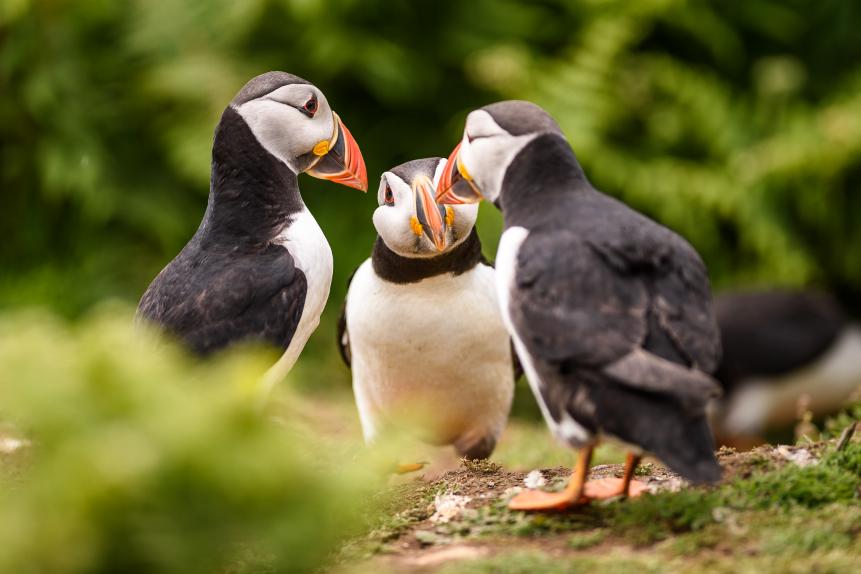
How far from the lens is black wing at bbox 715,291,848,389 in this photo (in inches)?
334

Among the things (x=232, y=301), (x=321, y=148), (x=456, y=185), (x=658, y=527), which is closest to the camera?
(x=658, y=527)

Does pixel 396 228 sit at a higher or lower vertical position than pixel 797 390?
higher

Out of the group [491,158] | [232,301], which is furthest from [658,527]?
[232,301]

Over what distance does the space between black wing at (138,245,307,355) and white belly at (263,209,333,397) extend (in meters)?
0.04

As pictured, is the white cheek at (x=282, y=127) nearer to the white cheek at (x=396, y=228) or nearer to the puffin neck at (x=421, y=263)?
the white cheek at (x=396, y=228)

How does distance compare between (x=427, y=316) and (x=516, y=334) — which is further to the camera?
(x=427, y=316)

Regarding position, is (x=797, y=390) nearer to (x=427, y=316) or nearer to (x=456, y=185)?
(x=427, y=316)

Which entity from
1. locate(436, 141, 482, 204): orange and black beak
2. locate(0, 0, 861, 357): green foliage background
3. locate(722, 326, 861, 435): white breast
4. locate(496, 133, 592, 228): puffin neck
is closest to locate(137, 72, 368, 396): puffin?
locate(436, 141, 482, 204): orange and black beak

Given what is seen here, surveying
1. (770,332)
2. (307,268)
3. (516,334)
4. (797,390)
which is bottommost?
(797,390)

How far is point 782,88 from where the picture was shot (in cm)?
900

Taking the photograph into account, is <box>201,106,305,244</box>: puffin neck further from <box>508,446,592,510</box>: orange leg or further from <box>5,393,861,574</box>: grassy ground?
<box>508,446,592,510</box>: orange leg

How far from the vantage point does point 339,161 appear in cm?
439

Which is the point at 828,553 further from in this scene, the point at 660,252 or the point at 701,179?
the point at 701,179

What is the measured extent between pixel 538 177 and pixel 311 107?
40.2 inches
